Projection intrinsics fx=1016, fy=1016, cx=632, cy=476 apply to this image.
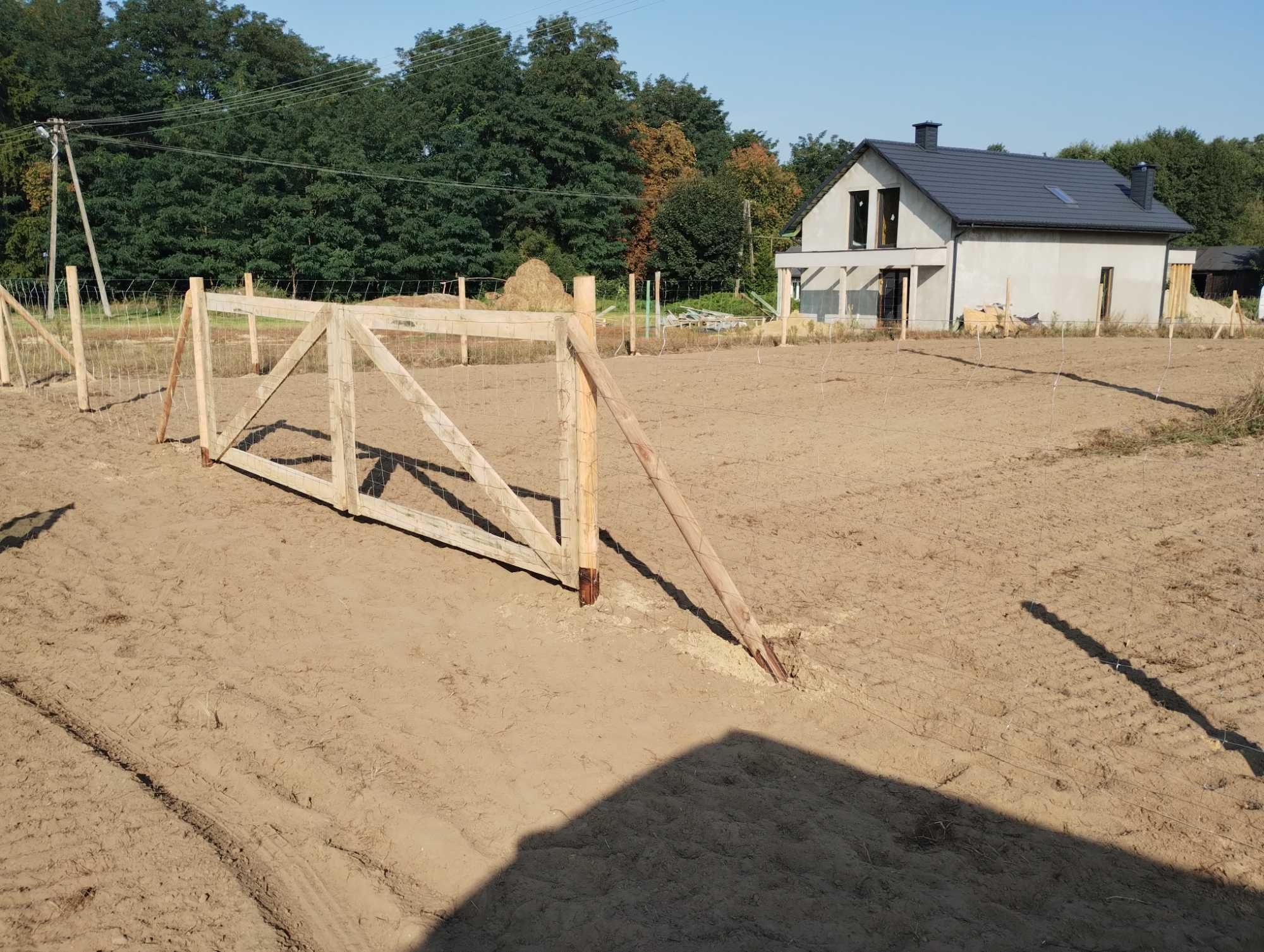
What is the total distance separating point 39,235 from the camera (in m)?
43.4

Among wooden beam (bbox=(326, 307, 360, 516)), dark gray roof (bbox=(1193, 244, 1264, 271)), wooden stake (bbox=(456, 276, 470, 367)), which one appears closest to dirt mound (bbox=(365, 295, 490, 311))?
wooden stake (bbox=(456, 276, 470, 367))

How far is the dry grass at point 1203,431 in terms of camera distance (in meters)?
10.8

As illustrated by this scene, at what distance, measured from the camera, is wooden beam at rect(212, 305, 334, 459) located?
24.8 ft

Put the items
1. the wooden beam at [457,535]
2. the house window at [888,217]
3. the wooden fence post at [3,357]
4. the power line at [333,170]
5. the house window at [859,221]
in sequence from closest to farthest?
the wooden beam at [457,535] → the wooden fence post at [3,357] → the house window at [888,217] → the house window at [859,221] → the power line at [333,170]

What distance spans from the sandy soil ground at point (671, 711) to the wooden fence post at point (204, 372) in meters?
0.37

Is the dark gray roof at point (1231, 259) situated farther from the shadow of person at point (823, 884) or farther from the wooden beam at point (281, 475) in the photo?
the shadow of person at point (823, 884)

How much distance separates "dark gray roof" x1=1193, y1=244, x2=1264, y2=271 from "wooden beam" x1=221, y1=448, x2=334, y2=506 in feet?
171

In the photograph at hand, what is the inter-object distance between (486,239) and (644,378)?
112 ft

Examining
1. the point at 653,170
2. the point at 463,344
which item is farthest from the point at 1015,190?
the point at 653,170

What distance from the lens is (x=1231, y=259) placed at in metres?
52.1

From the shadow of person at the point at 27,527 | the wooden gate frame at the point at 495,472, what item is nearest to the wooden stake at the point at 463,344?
the wooden gate frame at the point at 495,472

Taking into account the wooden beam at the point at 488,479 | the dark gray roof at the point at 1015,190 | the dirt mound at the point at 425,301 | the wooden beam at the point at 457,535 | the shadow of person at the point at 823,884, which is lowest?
the shadow of person at the point at 823,884

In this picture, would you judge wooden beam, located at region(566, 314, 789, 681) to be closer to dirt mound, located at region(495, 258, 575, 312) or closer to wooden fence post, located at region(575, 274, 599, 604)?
wooden fence post, located at region(575, 274, 599, 604)

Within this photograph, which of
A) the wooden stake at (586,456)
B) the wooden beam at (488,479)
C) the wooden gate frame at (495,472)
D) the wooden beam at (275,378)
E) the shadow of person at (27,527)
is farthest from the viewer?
the wooden beam at (275,378)
